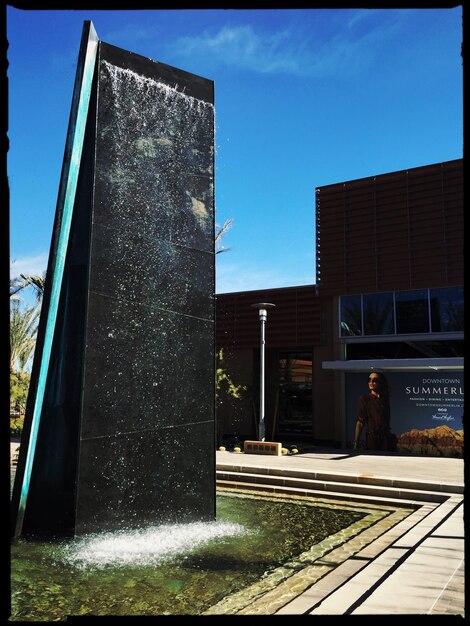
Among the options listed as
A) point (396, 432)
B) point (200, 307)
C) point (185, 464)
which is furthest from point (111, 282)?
point (396, 432)

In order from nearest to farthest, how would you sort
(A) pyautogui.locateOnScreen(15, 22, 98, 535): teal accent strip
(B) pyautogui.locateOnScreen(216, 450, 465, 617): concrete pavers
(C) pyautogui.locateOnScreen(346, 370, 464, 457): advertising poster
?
(B) pyautogui.locateOnScreen(216, 450, 465, 617): concrete pavers, (A) pyautogui.locateOnScreen(15, 22, 98, 535): teal accent strip, (C) pyautogui.locateOnScreen(346, 370, 464, 457): advertising poster

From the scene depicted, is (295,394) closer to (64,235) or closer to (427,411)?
(427,411)

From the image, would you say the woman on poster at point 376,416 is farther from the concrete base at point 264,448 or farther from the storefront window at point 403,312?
the concrete base at point 264,448

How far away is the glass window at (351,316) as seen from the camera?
74.6 ft

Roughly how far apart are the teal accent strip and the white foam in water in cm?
117

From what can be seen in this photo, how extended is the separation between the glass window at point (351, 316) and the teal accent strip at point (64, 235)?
1660 centimetres

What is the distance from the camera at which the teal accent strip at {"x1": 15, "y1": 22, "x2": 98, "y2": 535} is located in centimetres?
738

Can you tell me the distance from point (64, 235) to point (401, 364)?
49.0 ft

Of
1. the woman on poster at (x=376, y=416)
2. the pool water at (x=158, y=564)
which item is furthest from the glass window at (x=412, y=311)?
the pool water at (x=158, y=564)

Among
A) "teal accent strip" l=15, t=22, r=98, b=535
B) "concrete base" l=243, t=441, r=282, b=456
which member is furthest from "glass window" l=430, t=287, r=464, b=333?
"teal accent strip" l=15, t=22, r=98, b=535

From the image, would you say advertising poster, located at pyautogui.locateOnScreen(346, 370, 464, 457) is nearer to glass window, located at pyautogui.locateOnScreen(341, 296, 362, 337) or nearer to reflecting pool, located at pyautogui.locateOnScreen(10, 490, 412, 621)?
glass window, located at pyautogui.locateOnScreen(341, 296, 362, 337)

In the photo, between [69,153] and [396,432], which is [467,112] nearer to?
[69,153]

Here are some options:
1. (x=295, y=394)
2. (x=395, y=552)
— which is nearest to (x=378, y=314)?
(x=295, y=394)

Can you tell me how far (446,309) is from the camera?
68.0ft
